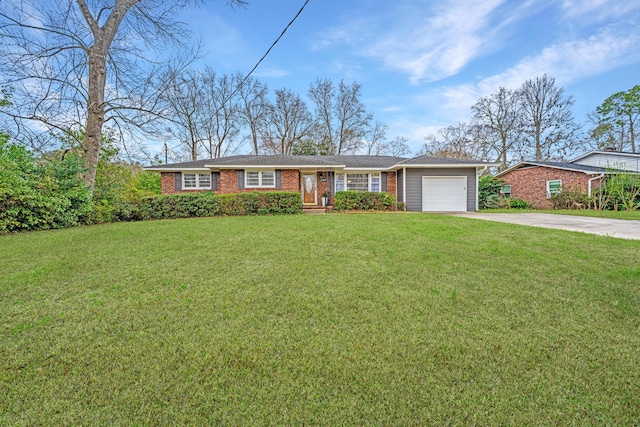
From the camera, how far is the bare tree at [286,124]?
26.0m

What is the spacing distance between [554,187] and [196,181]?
841 inches

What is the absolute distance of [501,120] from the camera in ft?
85.5

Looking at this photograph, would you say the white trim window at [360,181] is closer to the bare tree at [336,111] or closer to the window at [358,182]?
the window at [358,182]

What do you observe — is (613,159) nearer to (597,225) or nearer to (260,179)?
(597,225)

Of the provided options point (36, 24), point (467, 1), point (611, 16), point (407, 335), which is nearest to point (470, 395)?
point (407, 335)

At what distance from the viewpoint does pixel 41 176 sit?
732cm

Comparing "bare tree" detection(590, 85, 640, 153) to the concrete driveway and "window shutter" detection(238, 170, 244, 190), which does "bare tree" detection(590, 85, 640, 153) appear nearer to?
the concrete driveway

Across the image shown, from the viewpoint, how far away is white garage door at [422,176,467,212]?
13.9 meters

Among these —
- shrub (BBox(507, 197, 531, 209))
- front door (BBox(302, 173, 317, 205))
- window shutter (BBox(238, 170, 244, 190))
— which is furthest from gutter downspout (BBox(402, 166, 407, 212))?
window shutter (BBox(238, 170, 244, 190))

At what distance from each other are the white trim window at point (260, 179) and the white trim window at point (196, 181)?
2895 mm

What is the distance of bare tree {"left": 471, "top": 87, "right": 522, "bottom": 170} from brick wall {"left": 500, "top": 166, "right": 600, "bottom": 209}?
8.09m

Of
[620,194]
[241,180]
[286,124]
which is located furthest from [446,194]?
[286,124]

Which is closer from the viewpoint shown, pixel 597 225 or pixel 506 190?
pixel 597 225

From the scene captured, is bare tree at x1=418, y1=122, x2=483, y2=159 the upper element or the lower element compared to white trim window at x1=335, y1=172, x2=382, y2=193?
upper
